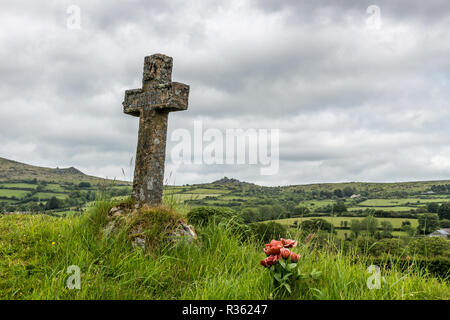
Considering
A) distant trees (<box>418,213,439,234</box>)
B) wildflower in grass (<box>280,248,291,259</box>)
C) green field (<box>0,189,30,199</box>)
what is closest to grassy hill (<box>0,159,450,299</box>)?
wildflower in grass (<box>280,248,291,259</box>)

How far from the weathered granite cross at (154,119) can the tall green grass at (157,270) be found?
1.02 meters

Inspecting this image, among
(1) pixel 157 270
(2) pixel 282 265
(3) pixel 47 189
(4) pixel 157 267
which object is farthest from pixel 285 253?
(3) pixel 47 189

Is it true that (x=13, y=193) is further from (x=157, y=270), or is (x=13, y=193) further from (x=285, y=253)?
(x=285, y=253)

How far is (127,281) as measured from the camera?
5699mm

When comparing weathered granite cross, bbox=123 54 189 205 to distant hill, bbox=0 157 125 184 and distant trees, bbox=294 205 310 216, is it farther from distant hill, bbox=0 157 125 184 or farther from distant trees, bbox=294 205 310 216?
distant hill, bbox=0 157 125 184

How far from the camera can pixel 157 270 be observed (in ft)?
21.1

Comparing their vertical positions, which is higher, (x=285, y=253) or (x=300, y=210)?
(x=300, y=210)

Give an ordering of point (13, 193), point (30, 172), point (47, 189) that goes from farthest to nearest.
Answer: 1. point (30, 172)
2. point (47, 189)
3. point (13, 193)

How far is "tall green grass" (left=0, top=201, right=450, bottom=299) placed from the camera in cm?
528

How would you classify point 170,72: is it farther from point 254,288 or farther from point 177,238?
point 254,288

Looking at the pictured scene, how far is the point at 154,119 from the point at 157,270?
4304 mm

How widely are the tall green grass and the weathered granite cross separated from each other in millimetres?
1015
